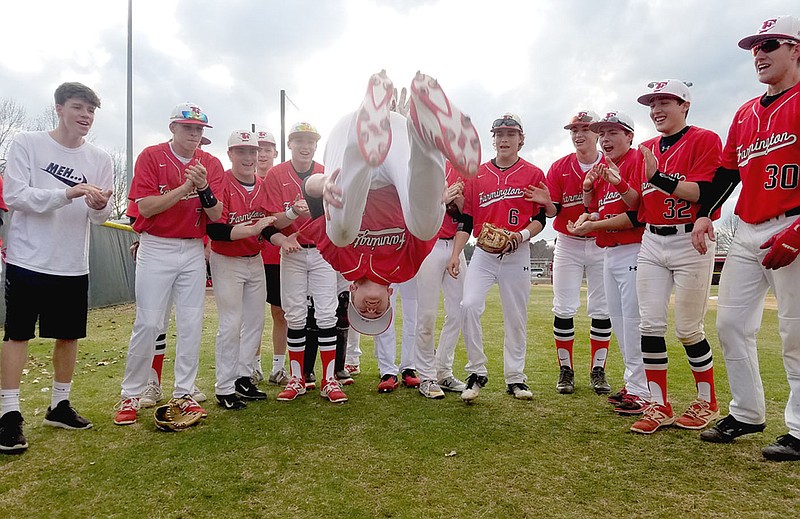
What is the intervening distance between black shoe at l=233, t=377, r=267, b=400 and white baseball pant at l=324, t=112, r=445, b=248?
2251mm

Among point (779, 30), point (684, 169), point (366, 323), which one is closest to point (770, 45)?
point (779, 30)

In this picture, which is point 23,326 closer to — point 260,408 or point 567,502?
point 260,408

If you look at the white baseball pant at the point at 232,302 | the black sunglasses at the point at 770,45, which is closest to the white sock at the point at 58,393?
the white baseball pant at the point at 232,302

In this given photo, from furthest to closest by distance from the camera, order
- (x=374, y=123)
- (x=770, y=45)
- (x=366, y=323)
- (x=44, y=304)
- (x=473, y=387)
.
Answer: (x=473, y=387) < (x=44, y=304) < (x=366, y=323) < (x=770, y=45) < (x=374, y=123)

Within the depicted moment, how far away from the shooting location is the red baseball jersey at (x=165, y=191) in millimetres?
4055

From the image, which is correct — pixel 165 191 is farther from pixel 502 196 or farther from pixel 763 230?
pixel 763 230

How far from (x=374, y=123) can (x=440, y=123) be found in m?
0.37

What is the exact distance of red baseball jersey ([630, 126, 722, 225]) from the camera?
3746 mm

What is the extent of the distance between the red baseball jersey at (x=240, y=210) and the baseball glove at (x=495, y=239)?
1891mm

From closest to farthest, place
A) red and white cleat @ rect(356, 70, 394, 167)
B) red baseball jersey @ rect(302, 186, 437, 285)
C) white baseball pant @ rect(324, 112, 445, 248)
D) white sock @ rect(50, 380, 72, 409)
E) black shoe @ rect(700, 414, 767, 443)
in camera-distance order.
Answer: red and white cleat @ rect(356, 70, 394, 167) < white baseball pant @ rect(324, 112, 445, 248) < red baseball jersey @ rect(302, 186, 437, 285) < black shoe @ rect(700, 414, 767, 443) < white sock @ rect(50, 380, 72, 409)

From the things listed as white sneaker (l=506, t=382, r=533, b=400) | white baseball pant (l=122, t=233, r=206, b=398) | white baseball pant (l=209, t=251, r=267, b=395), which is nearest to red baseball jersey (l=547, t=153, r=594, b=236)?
white sneaker (l=506, t=382, r=533, b=400)

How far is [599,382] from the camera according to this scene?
500 cm

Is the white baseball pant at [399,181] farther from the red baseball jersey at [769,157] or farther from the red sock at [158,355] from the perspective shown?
the red sock at [158,355]

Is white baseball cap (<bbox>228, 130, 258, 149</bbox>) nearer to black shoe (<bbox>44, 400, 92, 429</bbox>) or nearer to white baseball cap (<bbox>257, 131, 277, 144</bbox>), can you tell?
white baseball cap (<bbox>257, 131, 277, 144</bbox>)
